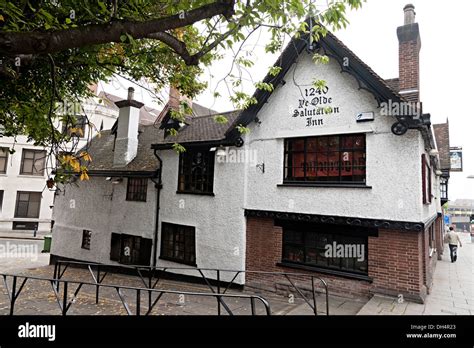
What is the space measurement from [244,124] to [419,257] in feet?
22.5

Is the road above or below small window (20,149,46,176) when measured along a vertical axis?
below

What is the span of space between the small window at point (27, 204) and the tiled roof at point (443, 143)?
34.9 meters

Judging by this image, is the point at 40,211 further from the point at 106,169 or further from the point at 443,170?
the point at 443,170

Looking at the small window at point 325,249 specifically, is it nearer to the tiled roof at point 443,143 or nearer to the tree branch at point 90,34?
the tree branch at point 90,34

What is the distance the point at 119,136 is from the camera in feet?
51.2

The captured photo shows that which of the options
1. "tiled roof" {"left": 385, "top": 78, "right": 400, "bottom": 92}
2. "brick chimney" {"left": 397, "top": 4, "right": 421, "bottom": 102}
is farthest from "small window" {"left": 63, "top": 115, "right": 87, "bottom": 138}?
"tiled roof" {"left": 385, "top": 78, "right": 400, "bottom": 92}

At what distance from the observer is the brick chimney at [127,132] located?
50.0 ft

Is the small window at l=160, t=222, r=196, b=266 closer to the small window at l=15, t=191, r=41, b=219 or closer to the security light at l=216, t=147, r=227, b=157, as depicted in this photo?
the security light at l=216, t=147, r=227, b=157

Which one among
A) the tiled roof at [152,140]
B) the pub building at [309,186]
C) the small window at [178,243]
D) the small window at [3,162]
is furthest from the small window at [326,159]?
the small window at [3,162]

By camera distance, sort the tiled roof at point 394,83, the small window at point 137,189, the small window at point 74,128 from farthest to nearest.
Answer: the small window at point 137,189 → the tiled roof at point 394,83 → the small window at point 74,128

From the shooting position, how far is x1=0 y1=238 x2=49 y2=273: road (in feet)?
55.2

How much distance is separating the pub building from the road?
7.42 m

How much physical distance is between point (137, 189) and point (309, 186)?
27.6ft
